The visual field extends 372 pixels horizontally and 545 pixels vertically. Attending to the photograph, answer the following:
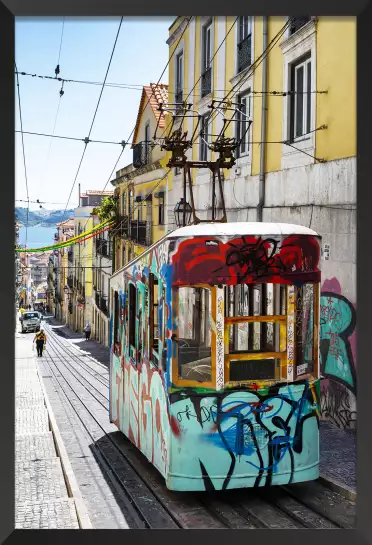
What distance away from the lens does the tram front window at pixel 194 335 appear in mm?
5852

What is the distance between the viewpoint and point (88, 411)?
447 inches

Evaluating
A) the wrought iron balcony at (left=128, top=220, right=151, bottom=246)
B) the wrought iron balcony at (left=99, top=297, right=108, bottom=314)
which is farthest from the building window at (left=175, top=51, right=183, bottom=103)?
the wrought iron balcony at (left=99, top=297, right=108, bottom=314)

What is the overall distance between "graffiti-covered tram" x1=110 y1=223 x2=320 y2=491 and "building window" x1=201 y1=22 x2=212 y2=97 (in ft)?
28.4

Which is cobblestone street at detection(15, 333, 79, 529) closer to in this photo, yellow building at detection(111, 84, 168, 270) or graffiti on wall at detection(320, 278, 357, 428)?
graffiti on wall at detection(320, 278, 357, 428)

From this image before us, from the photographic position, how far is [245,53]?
1245 centimetres

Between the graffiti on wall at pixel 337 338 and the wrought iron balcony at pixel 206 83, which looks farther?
the wrought iron balcony at pixel 206 83

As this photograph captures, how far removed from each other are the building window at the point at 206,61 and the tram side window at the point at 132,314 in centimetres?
758

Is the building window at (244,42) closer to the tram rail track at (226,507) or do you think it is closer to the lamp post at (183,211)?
the lamp post at (183,211)

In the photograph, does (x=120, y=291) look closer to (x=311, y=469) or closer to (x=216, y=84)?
(x=311, y=469)

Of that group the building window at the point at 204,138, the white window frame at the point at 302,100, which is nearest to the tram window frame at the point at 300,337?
the white window frame at the point at 302,100

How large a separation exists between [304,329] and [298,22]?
596 cm

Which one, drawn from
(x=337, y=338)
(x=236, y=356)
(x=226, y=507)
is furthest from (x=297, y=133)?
(x=226, y=507)

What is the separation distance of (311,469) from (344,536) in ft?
2.33
